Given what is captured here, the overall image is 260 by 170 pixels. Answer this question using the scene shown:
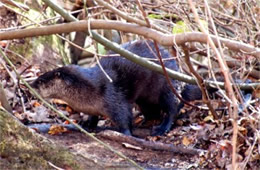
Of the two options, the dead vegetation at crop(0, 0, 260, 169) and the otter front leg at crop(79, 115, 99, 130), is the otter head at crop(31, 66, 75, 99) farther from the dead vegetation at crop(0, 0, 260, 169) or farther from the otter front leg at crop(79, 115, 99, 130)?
the otter front leg at crop(79, 115, 99, 130)

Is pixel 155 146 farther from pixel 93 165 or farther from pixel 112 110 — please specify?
pixel 93 165

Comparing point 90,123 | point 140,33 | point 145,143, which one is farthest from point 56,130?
point 140,33

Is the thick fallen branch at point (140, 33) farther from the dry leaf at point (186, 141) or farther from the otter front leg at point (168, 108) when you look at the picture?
the otter front leg at point (168, 108)

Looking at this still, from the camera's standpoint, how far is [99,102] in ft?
16.9

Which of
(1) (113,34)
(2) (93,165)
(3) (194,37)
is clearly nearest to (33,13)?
(1) (113,34)

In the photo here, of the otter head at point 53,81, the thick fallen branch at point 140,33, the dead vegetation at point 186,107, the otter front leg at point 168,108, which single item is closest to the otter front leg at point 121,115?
the dead vegetation at point 186,107

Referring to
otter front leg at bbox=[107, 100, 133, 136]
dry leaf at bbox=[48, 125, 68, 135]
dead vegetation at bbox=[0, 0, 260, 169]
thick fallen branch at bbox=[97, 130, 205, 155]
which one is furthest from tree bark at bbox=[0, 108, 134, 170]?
otter front leg at bbox=[107, 100, 133, 136]

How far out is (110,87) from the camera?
5188 millimetres

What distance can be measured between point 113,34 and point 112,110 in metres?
2.03

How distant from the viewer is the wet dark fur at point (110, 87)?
516 cm

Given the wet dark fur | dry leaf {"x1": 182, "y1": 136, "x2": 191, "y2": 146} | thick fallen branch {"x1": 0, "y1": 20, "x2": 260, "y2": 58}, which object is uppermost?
thick fallen branch {"x1": 0, "y1": 20, "x2": 260, "y2": 58}

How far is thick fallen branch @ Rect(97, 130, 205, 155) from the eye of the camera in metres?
4.50

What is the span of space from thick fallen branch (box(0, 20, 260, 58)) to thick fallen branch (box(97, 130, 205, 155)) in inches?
57.5

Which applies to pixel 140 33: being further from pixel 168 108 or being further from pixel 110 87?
pixel 168 108
